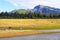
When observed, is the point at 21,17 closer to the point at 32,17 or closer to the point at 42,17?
the point at 32,17

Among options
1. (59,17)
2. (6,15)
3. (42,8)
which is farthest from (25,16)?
(42,8)

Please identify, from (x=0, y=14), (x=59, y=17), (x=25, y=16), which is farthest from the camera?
(x=59, y=17)

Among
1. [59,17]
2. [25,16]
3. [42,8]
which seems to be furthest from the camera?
[42,8]

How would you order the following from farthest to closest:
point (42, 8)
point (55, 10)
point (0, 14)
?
point (42, 8) → point (55, 10) → point (0, 14)

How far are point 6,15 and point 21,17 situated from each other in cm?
596

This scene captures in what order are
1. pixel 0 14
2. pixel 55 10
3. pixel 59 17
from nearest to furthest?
pixel 0 14
pixel 59 17
pixel 55 10

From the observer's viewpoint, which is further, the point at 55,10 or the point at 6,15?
the point at 55,10

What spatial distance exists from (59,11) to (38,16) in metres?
32.5

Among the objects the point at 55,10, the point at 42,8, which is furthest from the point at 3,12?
the point at 42,8

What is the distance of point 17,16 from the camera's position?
269ft

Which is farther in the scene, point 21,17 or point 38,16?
point 38,16

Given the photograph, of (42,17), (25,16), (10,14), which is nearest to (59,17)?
(42,17)

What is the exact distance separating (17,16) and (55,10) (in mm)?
40669

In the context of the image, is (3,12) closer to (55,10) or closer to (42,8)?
(55,10)
